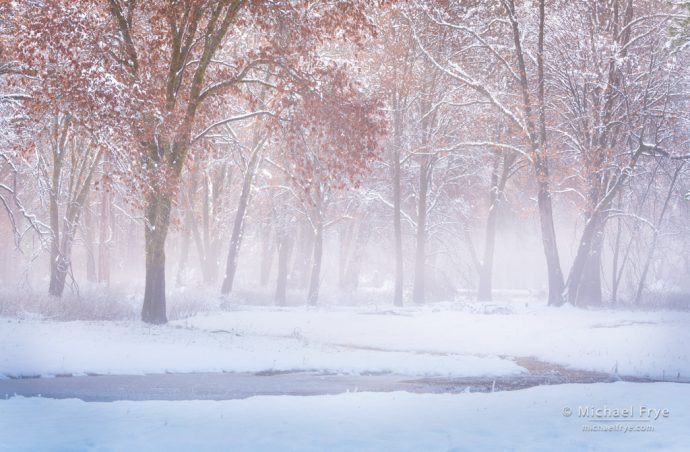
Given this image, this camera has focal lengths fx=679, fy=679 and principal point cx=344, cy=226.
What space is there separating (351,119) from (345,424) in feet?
32.2

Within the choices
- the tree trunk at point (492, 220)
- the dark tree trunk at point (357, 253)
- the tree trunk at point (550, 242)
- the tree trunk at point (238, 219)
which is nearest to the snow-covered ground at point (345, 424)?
the tree trunk at point (550, 242)

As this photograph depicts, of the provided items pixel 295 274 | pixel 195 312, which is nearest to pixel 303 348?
pixel 195 312

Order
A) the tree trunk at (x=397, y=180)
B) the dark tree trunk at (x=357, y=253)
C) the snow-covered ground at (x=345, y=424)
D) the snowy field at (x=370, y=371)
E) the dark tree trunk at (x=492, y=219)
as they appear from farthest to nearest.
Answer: the dark tree trunk at (x=357, y=253) → the dark tree trunk at (x=492, y=219) → the tree trunk at (x=397, y=180) → the snowy field at (x=370, y=371) → the snow-covered ground at (x=345, y=424)

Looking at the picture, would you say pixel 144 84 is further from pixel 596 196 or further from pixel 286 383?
pixel 596 196

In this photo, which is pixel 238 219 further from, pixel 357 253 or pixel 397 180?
pixel 357 253

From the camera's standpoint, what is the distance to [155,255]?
58.2 feet

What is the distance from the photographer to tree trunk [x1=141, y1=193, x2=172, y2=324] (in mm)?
17578

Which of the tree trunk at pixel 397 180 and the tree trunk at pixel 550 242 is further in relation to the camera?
the tree trunk at pixel 397 180

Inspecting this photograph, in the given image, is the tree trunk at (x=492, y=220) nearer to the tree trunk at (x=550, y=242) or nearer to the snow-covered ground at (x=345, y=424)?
the tree trunk at (x=550, y=242)

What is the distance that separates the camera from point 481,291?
109ft

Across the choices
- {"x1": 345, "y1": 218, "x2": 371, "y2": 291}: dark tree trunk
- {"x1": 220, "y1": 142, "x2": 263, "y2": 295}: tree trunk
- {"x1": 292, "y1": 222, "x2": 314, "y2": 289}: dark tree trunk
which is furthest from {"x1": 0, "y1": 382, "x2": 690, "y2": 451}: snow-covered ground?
{"x1": 292, "y1": 222, "x2": 314, "y2": 289}: dark tree trunk

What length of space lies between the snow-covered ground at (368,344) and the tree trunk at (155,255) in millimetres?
711

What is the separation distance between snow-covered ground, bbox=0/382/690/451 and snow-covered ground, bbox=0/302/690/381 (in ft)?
12.5

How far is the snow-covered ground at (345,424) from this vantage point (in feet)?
23.7
